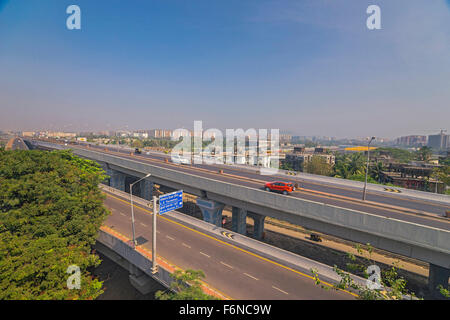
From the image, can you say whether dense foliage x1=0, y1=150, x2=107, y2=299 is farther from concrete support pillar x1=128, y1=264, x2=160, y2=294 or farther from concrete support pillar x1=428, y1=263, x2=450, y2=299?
concrete support pillar x1=428, y1=263, x2=450, y2=299

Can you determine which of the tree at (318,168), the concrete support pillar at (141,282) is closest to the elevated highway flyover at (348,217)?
the concrete support pillar at (141,282)

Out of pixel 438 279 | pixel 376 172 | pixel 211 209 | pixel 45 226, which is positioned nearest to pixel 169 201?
pixel 211 209

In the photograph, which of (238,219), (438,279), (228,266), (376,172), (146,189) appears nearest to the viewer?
(228,266)

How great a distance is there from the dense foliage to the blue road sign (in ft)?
20.9

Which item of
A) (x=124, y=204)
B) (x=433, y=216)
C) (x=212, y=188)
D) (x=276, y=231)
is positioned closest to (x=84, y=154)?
(x=124, y=204)

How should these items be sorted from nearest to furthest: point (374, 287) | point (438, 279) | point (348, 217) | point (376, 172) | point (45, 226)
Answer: point (374, 287)
point (348, 217)
point (45, 226)
point (438, 279)
point (376, 172)

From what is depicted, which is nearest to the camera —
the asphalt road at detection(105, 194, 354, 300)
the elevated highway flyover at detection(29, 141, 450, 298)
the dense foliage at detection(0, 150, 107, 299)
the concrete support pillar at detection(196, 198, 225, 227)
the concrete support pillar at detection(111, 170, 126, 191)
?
the dense foliage at detection(0, 150, 107, 299)

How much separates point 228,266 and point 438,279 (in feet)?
58.9

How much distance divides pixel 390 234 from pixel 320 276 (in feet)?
20.0

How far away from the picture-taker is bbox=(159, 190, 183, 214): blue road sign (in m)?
17.8

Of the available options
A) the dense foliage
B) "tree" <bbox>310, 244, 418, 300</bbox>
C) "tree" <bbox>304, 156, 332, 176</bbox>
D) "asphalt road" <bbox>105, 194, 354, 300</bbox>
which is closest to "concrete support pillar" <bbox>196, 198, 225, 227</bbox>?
"asphalt road" <bbox>105, 194, 354, 300</bbox>

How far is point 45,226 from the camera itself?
55.0 feet

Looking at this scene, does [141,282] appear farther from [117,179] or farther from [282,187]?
[117,179]
